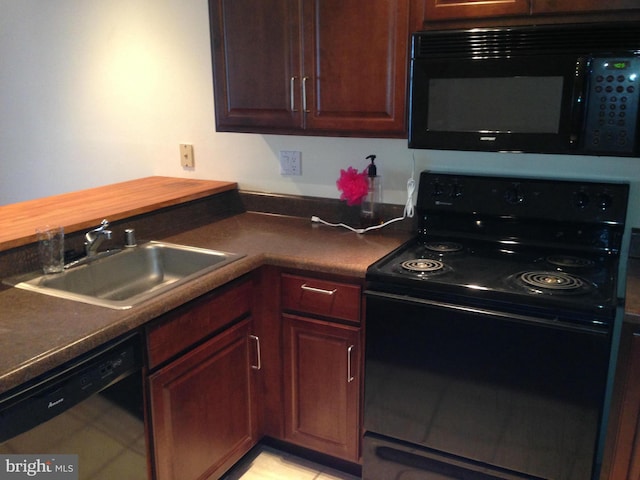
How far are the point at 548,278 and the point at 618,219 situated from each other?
1.28ft

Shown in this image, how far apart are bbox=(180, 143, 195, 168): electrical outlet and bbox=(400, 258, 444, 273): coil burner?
1324mm

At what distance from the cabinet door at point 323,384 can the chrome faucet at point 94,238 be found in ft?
2.20

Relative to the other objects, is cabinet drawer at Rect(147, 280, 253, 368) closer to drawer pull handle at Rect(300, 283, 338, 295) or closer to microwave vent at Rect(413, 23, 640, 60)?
drawer pull handle at Rect(300, 283, 338, 295)

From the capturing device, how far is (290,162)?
248cm

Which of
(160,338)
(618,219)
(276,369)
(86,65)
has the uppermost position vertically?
(86,65)

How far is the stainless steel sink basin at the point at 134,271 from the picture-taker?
1.79 m

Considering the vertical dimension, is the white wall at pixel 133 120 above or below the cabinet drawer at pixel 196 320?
above

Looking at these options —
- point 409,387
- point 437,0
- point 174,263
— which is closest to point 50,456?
point 174,263

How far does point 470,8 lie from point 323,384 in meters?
1.32

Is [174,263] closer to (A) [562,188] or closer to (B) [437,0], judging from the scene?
(B) [437,0]

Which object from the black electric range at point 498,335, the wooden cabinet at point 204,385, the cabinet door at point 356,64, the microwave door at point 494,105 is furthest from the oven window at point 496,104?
the wooden cabinet at point 204,385

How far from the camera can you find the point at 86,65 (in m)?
2.92

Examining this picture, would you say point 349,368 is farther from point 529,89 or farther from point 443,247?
point 529,89

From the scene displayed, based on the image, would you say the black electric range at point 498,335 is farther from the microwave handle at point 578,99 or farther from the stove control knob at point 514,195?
the microwave handle at point 578,99
